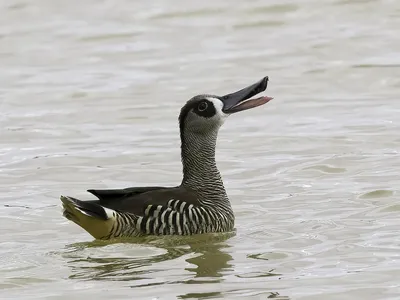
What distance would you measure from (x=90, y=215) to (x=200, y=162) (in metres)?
1.38

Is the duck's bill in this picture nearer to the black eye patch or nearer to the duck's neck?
the black eye patch

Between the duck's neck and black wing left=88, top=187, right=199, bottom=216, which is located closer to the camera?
black wing left=88, top=187, right=199, bottom=216

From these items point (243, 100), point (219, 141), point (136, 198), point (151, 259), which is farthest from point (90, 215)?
point (219, 141)

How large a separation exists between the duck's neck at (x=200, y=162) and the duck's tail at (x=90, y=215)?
1.04 meters

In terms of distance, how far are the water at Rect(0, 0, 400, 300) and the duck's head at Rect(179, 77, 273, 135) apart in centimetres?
100

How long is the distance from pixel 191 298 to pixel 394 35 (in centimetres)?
Result: 1216

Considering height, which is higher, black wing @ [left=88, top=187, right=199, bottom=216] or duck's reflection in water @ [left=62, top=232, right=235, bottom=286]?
black wing @ [left=88, top=187, right=199, bottom=216]

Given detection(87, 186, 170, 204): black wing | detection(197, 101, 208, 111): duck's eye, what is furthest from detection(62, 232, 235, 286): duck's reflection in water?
detection(197, 101, 208, 111): duck's eye

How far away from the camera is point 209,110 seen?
11.4m

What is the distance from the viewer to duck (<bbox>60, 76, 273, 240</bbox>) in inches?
424

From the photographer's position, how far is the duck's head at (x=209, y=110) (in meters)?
11.4

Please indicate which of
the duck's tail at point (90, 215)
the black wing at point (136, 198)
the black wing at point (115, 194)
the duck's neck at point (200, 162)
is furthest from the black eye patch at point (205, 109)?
the duck's tail at point (90, 215)

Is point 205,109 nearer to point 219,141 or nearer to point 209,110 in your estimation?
point 209,110

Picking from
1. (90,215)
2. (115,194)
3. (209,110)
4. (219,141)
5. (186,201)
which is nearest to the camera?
(90,215)
